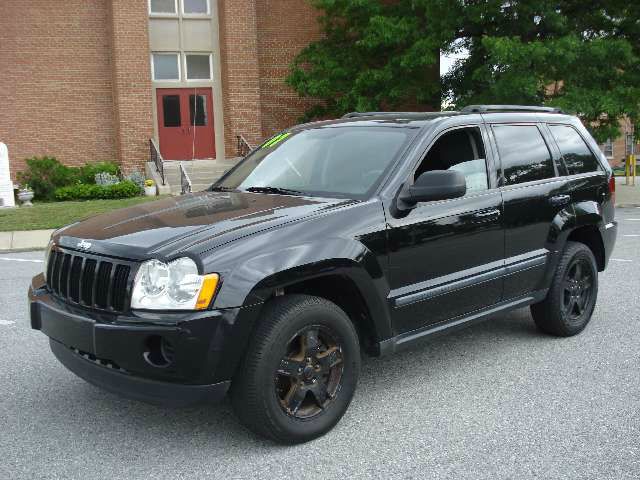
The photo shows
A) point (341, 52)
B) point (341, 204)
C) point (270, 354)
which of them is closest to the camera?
point (270, 354)

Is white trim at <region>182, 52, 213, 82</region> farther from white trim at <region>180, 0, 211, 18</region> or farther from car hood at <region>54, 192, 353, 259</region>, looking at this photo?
car hood at <region>54, 192, 353, 259</region>

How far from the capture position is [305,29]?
2595 cm

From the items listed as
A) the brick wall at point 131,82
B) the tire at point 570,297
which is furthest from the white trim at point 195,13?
the tire at point 570,297

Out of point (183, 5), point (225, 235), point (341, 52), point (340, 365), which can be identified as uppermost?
point (183, 5)

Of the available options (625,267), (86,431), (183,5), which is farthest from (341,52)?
(86,431)

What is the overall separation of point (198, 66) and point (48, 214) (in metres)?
11.1

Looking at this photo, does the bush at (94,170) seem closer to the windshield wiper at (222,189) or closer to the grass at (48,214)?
the grass at (48,214)

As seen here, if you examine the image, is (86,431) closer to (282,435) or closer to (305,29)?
(282,435)

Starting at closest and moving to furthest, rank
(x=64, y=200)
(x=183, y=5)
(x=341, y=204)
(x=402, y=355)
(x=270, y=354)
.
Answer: (x=270, y=354) → (x=341, y=204) → (x=402, y=355) → (x=64, y=200) → (x=183, y=5)

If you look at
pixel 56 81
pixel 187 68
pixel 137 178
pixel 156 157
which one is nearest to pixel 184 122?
pixel 187 68

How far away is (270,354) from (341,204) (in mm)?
1040

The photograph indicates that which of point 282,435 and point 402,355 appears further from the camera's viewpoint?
point 402,355

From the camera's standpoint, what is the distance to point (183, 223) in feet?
12.5

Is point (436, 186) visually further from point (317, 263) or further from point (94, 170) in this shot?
point (94, 170)
